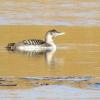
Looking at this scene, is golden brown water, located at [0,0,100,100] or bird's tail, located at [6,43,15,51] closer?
golden brown water, located at [0,0,100,100]

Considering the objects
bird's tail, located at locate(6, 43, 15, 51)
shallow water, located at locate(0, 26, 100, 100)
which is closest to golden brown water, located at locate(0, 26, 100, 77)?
shallow water, located at locate(0, 26, 100, 100)

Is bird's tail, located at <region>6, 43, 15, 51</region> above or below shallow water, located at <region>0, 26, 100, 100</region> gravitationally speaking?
above

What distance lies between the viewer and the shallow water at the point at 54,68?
1192 cm

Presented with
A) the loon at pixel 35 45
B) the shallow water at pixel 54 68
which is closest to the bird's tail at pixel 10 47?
the loon at pixel 35 45

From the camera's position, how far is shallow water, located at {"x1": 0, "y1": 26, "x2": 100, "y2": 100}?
1192cm

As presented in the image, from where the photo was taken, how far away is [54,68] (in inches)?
594

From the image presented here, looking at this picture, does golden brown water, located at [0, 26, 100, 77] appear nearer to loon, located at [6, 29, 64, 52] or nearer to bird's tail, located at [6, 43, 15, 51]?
bird's tail, located at [6, 43, 15, 51]

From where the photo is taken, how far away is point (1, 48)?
18.3 meters

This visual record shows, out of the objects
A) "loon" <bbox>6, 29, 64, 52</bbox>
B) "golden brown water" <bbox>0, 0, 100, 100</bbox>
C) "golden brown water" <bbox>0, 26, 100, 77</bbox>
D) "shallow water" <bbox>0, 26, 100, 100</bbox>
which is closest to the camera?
"shallow water" <bbox>0, 26, 100, 100</bbox>

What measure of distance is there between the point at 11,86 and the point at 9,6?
1616 centimetres

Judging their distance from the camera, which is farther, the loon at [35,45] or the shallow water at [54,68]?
the loon at [35,45]

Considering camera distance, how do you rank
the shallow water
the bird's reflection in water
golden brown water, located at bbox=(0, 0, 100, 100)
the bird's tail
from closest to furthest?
1. the shallow water
2. golden brown water, located at bbox=(0, 0, 100, 100)
3. the bird's reflection in water
4. the bird's tail

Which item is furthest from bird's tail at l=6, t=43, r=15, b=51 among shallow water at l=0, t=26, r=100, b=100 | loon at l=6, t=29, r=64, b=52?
shallow water at l=0, t=26, r=100, b=100

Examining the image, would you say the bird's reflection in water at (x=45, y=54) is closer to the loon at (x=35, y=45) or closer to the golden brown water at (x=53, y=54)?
the golden brown water at (x=53, y=54)
